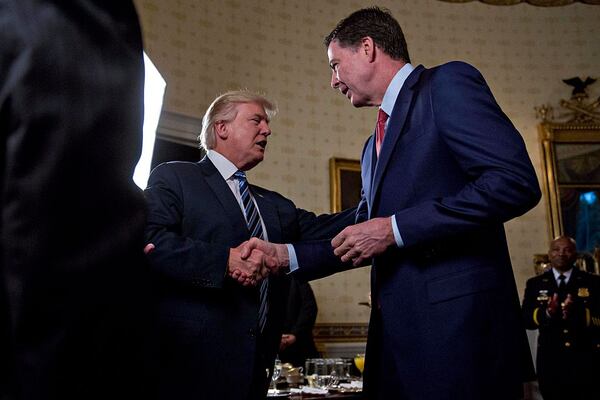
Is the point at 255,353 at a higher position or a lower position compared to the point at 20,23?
lower

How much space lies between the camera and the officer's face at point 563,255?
613cm

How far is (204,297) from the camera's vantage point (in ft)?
7.59

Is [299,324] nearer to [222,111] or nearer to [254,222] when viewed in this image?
[222,111]

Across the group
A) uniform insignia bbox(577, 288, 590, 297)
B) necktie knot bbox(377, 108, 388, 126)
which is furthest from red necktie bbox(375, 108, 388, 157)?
uniform insignia bbox(577, 288, 590, 297)

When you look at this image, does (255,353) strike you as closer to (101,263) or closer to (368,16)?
(368,16)

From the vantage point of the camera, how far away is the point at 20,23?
0.60 meters

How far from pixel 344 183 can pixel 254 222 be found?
16.5 feet

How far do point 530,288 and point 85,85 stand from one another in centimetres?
622

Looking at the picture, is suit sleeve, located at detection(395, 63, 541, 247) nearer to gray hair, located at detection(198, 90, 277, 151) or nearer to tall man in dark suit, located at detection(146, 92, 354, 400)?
tall man in dark suit, located at detection(146, 92, 354, 400)

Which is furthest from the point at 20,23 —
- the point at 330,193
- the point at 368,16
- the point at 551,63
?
the point at 551,63

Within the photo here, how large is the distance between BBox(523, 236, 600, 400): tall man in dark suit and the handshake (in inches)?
160

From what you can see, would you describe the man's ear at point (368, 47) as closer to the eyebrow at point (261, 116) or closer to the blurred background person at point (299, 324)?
the eyebrow at point (261, 116)

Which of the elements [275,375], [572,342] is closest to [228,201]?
[275,375]

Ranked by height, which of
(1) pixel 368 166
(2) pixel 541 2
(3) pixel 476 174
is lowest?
(3) pixel 476 174
